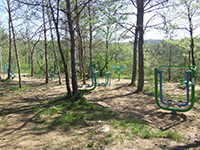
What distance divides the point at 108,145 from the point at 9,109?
13.4 feet

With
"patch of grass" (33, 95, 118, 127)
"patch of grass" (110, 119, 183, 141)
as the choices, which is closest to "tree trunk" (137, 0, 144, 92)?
"patch of grass" (33, 95, 118, 127)

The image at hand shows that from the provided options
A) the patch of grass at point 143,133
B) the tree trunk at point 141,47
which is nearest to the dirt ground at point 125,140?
the patch of grass at point 143,133

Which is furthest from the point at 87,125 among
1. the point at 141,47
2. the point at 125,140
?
the point at 141,47

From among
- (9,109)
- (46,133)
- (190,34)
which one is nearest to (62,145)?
(46,133)

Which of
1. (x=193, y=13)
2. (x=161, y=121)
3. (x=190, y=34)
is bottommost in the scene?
(x=161, y=121)

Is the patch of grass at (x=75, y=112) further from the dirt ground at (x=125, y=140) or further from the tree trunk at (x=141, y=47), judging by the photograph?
the tree trunk at (x=141, y=47)

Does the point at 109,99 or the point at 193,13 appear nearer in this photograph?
the point at 109,99

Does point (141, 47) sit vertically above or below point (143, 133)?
above

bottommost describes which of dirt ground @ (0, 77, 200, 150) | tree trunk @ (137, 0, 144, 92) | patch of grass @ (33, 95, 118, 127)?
dirt ground @ (0, 77, 200, 150)

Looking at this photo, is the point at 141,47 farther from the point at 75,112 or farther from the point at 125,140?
the point at 125,140

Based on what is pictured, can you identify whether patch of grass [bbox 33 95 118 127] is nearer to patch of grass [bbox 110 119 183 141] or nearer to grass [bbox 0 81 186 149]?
grass [bbox 0 81 186 149]

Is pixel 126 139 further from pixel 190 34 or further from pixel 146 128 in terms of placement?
pixel 190 34

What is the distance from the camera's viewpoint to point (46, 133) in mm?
3385

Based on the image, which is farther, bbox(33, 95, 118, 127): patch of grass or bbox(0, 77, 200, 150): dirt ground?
bbox(33, 95, 118, 127): patch of grass
